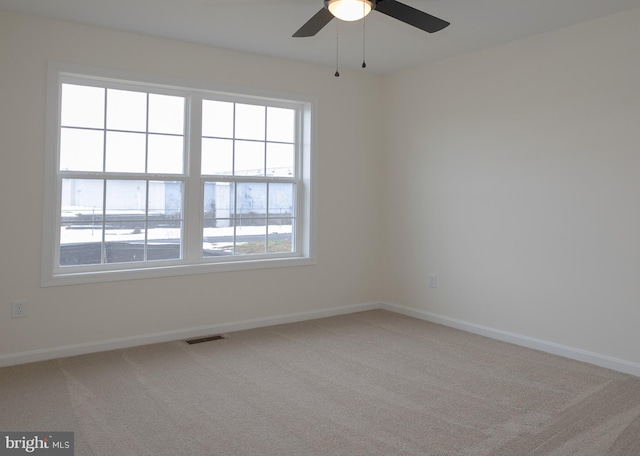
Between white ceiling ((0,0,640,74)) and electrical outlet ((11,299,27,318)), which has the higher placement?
white ceiling ((0,0,640,74))

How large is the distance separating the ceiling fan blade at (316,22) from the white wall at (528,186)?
1985 mm

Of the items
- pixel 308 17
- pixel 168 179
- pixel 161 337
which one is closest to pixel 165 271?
pixel 161 337

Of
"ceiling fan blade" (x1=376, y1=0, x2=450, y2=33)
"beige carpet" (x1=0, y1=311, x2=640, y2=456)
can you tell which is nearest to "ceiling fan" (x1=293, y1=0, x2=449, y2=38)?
"ceiling fan blade" (x1=376, y1=0, x2=450, y2=33)

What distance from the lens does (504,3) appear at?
3.25m

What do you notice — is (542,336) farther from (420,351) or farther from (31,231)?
(31,231)

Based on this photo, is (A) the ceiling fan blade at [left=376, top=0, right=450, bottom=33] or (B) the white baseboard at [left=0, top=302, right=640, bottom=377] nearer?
(A) the ceiling fan blade at [left=376, top=0, right=450, bottom=33]

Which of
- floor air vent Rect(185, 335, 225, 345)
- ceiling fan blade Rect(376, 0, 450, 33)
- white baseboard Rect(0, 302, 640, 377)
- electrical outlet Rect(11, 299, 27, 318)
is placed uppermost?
ceiling fan blade Rect(376, 0, 450, 33)

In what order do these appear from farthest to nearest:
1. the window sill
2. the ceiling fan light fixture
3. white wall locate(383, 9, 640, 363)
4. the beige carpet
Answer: the window sill → white wall locate(383, 9, 640, 363) → the ceiling fan light fixture → the beige carpet

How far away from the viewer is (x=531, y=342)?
398 cm

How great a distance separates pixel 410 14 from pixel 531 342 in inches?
108

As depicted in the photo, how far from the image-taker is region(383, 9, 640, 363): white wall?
346 cm

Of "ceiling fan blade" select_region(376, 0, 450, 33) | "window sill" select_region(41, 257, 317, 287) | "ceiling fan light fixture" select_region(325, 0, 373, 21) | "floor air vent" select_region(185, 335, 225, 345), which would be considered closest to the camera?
"ceiling fan light fixture" select_region(325, 0, 373, 21)

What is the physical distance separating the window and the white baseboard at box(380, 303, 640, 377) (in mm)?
1298

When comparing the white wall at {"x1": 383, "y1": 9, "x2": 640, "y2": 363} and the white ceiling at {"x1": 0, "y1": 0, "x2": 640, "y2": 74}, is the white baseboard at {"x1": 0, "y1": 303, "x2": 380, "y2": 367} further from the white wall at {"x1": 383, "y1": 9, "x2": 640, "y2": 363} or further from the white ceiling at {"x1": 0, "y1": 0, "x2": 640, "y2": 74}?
the white ceiling at {"x1": 0, "y1": 0, "x2": 640, "y2": 74}
